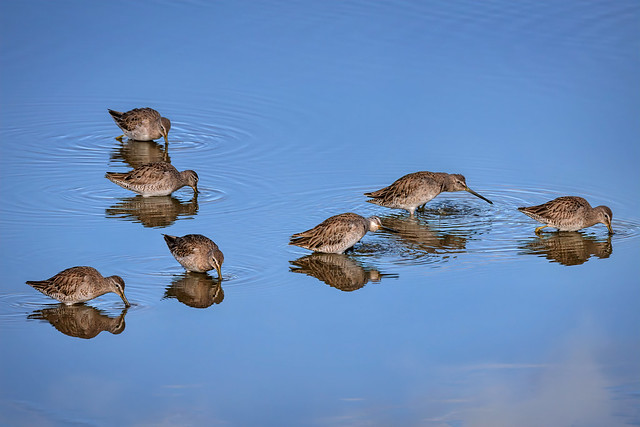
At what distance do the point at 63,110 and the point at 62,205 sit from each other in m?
4.67

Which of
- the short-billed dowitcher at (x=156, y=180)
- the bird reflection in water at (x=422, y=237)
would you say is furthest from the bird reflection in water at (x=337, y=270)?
the short-billed dowitcher at (x=156, y=180)

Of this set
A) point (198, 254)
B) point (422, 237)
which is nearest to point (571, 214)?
point (422, 237)

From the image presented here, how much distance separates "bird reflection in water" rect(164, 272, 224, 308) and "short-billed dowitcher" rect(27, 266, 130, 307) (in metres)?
0.63

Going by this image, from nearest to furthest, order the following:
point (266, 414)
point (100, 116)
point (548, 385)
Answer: point (266, 414) < point (548, 385) < point (100, 116)

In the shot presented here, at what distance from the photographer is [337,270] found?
457 inches

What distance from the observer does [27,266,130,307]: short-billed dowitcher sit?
33.2ft

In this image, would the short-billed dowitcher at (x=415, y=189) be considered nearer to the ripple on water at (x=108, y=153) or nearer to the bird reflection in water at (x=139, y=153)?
the ripple on water at (x=108, y=153)

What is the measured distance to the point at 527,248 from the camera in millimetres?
12391

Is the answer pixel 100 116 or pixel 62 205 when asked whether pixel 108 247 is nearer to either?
pixel 62 205

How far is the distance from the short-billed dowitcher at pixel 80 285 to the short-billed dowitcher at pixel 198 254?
997 mm

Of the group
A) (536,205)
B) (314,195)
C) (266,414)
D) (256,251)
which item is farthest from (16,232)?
(536,205)

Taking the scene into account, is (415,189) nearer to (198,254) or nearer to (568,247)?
(568,247)

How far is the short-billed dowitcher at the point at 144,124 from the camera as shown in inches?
643

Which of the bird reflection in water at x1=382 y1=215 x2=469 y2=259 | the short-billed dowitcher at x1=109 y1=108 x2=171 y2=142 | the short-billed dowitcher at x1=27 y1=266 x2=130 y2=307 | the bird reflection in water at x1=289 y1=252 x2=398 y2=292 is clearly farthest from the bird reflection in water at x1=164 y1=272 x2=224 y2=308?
the short-billed dowitcher at x1=109 y1=108 x2=171 y2=142
